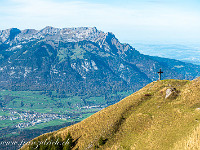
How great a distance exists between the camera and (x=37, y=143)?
9162cm

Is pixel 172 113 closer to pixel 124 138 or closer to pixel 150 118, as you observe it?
pixel 150 118

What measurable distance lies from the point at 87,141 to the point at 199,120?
124 feet

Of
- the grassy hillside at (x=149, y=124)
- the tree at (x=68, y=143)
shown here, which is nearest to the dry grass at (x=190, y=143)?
the grassy hillside at (x=149, y=124)

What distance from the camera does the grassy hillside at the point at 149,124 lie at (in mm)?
70938

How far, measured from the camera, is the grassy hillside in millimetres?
70938

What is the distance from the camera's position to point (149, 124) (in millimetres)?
80625

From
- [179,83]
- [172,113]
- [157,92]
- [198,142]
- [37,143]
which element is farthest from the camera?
[179,83]

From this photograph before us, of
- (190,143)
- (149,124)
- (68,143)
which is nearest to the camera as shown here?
(190,143)

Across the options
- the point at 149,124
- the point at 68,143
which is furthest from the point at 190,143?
the point at 68,143

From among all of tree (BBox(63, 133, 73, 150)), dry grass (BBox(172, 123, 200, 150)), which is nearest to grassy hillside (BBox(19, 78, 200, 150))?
dry grass (BBox(172, 123, 200, 150))

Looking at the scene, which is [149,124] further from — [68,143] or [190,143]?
[68,143]

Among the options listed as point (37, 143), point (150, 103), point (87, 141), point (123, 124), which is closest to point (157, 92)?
point (150, 103)

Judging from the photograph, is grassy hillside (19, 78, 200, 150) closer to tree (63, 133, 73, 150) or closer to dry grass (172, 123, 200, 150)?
dry grass (172, 123, 200, 150)

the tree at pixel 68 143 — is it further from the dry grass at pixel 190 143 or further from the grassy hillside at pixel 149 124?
the dry grass at pixel 190 143
